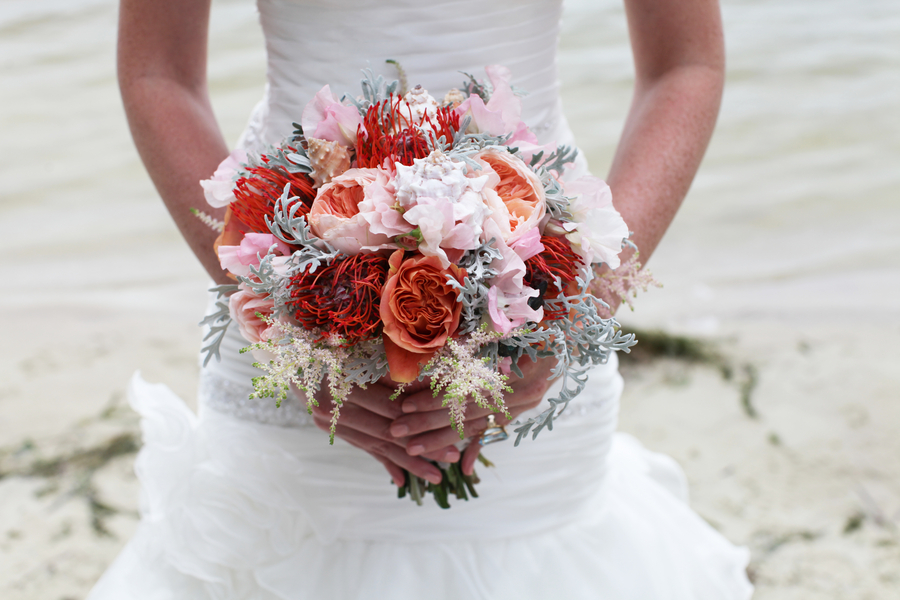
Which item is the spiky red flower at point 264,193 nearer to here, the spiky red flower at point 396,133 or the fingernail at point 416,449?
the spiky red flower at point 396,133

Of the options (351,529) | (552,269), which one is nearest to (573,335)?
(552,269)

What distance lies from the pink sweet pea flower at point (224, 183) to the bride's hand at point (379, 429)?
0.35 meters

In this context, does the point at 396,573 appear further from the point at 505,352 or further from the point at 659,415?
the point at 659,415

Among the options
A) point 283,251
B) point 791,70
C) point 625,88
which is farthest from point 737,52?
point 283,251

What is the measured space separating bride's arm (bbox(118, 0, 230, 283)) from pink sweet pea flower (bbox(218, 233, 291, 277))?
36 cm

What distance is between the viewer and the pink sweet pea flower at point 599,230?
1.01 metres

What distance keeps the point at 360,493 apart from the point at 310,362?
0.58 meters

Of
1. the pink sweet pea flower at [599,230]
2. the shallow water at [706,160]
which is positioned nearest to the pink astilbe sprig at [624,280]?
the pink sweet pea flower at [599,230]

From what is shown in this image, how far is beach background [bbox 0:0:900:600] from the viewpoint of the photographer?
7.85 feet

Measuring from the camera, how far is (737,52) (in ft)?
26.4

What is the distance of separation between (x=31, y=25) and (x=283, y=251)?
34.3 feet

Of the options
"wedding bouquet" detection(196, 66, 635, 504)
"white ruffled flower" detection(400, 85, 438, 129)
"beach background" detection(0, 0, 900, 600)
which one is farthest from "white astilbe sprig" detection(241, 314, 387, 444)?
"beach background" detection(0, 0, 900, 600)

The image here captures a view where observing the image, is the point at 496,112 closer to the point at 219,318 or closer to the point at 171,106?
the point at 219,318

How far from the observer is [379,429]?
3.91ft
